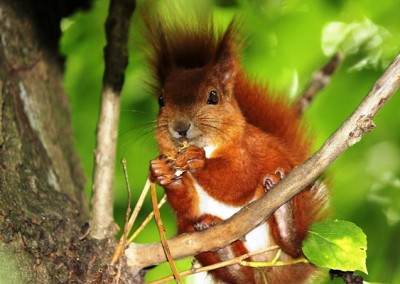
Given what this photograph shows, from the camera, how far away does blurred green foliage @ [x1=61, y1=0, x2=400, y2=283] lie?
149 inches

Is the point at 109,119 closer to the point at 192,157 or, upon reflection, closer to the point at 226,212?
the point at 192,157

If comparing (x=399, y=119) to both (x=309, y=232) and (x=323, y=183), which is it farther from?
(x=309, y=232)

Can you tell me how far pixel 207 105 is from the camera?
258 centimetres

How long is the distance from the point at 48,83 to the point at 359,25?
1999 mm

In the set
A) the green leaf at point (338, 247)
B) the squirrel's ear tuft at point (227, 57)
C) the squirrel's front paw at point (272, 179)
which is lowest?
the squirrel's front paw at point (272, 179)

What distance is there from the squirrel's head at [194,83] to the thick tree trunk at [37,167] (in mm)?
475

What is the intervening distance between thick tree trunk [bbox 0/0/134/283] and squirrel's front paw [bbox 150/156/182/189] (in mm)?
266

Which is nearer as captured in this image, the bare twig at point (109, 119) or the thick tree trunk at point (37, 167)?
the thick tree trunk at point (37, 167)

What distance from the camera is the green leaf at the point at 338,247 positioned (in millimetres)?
1884

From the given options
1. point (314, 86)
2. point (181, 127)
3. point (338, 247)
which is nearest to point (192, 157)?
point (181, 127)

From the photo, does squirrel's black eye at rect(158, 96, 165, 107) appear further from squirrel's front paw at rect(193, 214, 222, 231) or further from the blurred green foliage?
the blurred green foliage

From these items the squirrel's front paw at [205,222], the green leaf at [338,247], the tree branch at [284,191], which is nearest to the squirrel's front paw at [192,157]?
the squirrel's front paw at [205,222]

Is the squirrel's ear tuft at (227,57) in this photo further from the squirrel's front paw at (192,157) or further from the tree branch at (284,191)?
the tree branch at (284,191)

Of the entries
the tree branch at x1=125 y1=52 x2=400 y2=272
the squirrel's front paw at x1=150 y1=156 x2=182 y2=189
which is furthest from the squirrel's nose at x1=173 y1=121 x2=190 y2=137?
the tree branch at x1=125 y1=52 x2=400 y2=272
